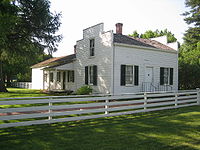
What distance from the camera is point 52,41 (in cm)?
2162

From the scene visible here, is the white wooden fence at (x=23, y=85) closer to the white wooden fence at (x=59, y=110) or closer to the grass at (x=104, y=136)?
the white wooden fence at (x=59, y=110)

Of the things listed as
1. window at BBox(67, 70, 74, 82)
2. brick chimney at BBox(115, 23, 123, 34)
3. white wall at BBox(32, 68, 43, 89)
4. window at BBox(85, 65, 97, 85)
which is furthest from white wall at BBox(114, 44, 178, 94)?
white wall at BBox(32, 68, 43, 89)

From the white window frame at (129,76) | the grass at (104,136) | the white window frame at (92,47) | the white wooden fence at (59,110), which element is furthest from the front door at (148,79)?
the grass at (104,136)

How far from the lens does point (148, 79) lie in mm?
17547

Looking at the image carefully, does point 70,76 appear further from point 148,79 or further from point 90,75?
point 148,79

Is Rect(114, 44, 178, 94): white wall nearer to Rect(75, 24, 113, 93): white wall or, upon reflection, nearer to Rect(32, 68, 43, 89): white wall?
Rect(75, 24, 113, 93): white wall

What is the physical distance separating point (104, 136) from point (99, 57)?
11433 mm

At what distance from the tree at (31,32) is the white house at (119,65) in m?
3.79

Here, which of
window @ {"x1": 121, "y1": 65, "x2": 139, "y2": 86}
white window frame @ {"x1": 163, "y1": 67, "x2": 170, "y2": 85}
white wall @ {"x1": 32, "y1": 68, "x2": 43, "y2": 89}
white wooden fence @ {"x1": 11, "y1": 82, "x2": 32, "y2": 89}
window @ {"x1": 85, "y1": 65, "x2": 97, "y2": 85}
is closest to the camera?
window @ {"x1": 121, "y1": 65, "x2": 139, "y2": 86}

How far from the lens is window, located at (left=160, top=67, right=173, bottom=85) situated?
18.4 meters

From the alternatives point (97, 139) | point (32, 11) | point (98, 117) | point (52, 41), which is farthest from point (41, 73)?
point (97, 139)

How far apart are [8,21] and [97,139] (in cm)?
524

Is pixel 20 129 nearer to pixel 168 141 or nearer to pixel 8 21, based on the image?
pixel 8 21

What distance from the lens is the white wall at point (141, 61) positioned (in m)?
15.6
